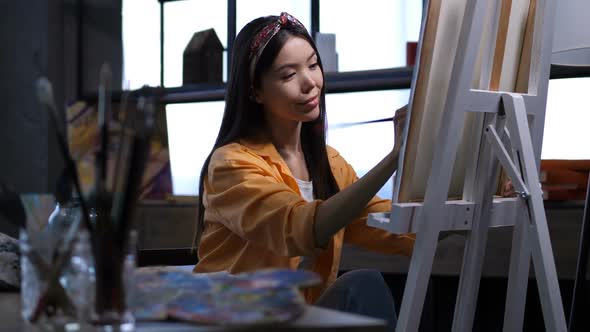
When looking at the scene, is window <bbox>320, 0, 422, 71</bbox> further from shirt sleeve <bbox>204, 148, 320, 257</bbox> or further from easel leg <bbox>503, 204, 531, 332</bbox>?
easel leg <bbox>503, 204, 531, 332</bbox>

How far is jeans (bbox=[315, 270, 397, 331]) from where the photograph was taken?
1617mm

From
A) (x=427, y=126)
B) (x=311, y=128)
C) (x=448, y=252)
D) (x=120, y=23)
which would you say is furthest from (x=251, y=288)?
(x=120, y=23)

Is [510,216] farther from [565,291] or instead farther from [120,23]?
[120,23]

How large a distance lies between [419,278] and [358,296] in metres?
0.19

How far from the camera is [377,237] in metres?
1.96

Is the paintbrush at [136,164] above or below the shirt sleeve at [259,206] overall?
above

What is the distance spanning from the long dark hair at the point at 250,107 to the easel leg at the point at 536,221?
53 cm

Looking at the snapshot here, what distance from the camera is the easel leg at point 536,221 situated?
1524 millimetres

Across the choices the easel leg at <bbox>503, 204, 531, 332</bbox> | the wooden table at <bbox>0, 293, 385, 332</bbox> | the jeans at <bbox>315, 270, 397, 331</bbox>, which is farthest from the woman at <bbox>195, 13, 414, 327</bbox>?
the wooden table at <bbox>0, 293, 385, 332</bbox>

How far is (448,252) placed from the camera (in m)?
2.70

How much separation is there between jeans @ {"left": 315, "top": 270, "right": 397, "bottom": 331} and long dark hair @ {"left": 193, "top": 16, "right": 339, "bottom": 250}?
36cm

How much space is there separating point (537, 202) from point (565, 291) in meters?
1.29

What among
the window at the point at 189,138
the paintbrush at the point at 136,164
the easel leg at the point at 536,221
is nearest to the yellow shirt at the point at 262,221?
the easel leg at the point at 536,221

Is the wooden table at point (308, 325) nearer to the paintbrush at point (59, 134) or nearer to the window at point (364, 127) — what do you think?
the paintbrush at point (59, 134)
